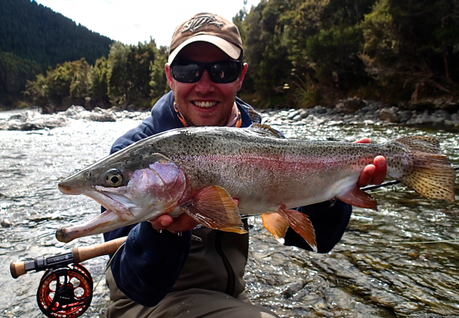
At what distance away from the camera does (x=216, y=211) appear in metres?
1.70

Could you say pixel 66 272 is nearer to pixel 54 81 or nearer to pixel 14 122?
pixel 14 122

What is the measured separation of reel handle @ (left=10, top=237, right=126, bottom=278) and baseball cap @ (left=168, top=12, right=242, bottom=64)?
1.55 meters

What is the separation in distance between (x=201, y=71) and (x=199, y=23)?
1.38 ft

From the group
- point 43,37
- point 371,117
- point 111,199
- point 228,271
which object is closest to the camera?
point 111,199

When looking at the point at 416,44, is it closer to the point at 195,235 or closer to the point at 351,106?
the point at 351,106

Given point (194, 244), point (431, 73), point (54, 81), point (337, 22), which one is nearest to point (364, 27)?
point (431, 73)

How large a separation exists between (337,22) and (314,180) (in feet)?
122

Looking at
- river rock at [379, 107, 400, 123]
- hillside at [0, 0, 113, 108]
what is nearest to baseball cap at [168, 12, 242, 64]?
river rock at [379, 107, 400, 123]

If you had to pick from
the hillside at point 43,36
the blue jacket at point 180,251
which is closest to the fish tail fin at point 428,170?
the blue jacket at point 180,251

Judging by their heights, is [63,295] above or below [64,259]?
below

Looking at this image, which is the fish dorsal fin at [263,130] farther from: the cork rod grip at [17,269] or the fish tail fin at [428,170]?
the cork rod grip at [17,269]

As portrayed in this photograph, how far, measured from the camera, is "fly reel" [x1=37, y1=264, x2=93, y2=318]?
7.78 feet

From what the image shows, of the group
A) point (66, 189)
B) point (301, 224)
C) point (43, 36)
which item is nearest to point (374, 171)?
point (301, 224)

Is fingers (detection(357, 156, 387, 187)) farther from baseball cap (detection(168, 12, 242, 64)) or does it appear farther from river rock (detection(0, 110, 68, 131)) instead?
river rock (detection(0, 110, 68, 131))
